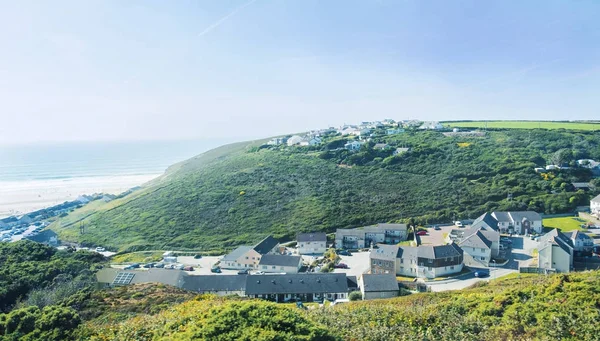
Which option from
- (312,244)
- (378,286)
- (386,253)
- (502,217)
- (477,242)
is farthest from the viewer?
(502,217)

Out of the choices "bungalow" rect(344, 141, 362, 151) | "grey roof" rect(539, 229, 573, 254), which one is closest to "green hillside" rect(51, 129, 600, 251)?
"bungalow" rect(344, 141, 362, 151)

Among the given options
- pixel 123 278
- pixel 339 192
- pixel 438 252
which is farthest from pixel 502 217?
pixel 123 278

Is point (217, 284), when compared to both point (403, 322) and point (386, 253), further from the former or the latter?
point (403, 322)

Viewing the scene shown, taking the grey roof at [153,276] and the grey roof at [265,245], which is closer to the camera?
the grey roof at [153,276]

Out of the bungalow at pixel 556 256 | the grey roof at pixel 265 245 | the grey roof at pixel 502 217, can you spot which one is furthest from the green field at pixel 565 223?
the grey roof at pixel 265 245

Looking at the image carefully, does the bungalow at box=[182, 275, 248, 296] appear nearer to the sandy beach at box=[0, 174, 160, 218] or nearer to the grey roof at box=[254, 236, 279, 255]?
the grey roof at box=[254, 236, 279, 255]

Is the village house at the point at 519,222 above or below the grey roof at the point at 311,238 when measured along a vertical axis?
above

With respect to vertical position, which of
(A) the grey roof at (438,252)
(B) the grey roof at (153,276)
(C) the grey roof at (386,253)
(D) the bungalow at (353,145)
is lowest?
(B) the grey roof at (153,276)

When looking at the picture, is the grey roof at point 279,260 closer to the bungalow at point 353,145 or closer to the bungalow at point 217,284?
the bungalow at point 217,284

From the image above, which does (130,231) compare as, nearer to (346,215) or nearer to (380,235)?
(346,215)
